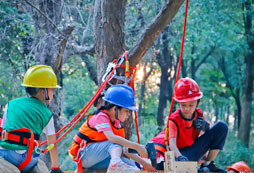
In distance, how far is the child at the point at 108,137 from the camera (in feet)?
10.9

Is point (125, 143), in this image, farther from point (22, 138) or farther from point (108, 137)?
point (22, 138)

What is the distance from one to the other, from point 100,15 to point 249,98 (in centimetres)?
981

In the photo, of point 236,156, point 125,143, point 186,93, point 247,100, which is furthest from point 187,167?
point 247,100

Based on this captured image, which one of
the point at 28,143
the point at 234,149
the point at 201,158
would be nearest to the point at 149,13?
the point at 234,149

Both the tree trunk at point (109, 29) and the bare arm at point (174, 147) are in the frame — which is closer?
the bare arm at point (174, 147)

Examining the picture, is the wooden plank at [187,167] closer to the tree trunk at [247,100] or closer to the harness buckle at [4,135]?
the harness buckle at [4,135]

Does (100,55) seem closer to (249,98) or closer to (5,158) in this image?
(5,158)

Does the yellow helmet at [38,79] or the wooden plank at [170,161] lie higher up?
the yellow helmet at [38,79]

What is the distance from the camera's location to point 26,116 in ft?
10.1

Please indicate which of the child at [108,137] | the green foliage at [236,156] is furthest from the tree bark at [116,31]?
the green foliage at [236,156]

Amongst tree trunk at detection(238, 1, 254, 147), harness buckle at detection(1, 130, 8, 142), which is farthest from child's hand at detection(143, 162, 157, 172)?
tree trunk at detection(238, 1, 254, 147)

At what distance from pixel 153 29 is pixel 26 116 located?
6.76ft

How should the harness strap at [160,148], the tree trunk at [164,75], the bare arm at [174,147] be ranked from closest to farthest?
the bare arm at [174,147] < the harness strap at [160,148] < the tree trunk at [164,75]

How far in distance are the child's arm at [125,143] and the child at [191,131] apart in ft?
2.47
